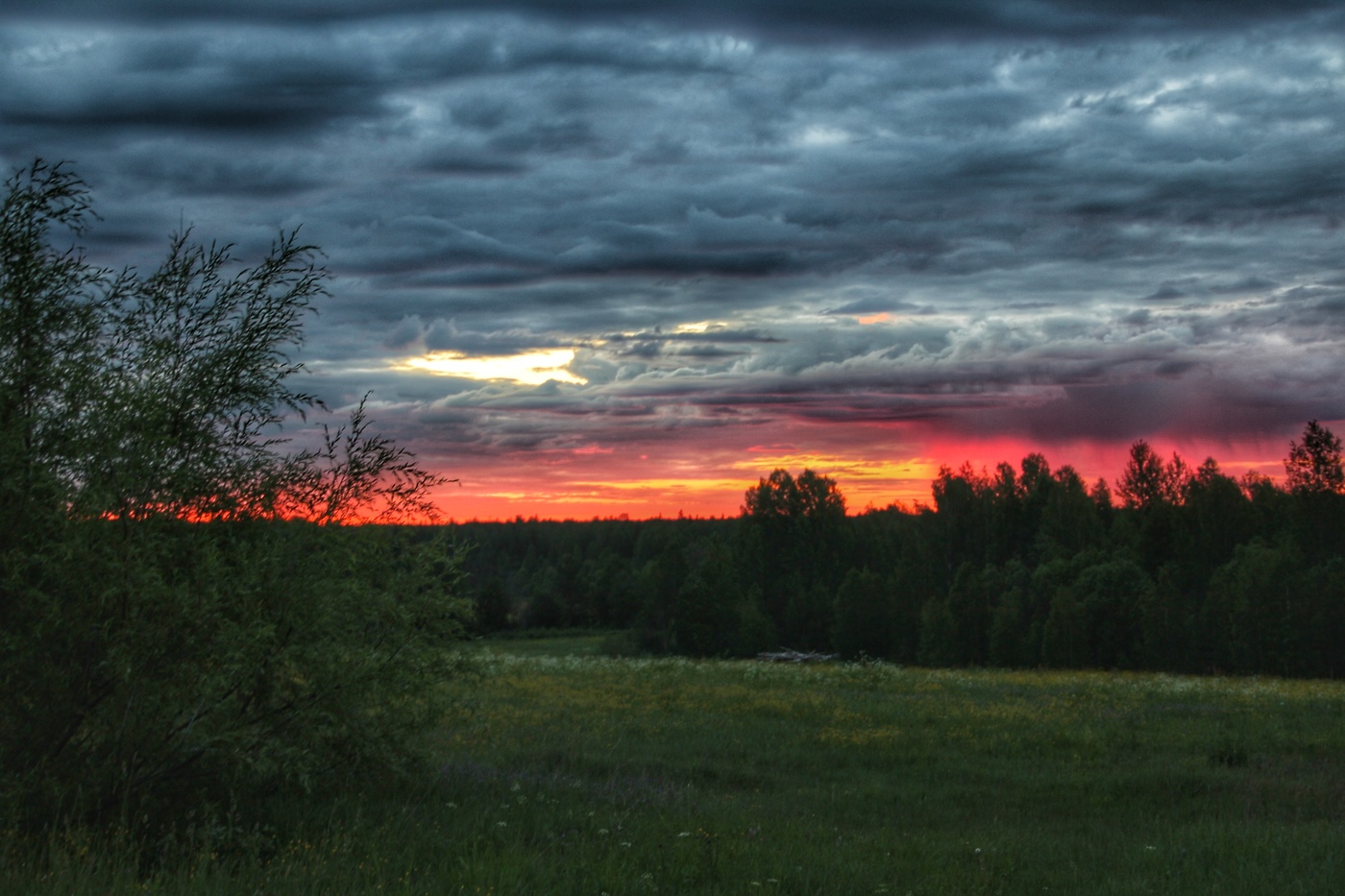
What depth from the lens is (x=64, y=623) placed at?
30.9 feet

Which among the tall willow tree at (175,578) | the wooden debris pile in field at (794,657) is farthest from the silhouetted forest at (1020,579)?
the tall willow tree at (175,578)

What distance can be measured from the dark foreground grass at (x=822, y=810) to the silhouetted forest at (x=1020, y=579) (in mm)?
27173

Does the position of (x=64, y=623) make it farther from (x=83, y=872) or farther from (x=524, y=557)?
(x=524, y=557)

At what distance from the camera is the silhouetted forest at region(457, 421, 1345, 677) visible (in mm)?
62281

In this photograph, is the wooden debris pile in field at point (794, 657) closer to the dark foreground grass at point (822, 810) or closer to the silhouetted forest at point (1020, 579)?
the silhouetted forest at point (1020, 579)

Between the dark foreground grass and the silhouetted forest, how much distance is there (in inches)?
1070

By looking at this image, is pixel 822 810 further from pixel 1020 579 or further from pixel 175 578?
pixel 1020 579

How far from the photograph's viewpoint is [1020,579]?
84062 millimetres

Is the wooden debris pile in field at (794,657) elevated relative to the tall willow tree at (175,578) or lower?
lower

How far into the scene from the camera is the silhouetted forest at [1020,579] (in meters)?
62.3

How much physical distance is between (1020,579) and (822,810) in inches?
2948

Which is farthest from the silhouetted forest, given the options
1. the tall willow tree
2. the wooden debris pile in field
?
the tall willow tree

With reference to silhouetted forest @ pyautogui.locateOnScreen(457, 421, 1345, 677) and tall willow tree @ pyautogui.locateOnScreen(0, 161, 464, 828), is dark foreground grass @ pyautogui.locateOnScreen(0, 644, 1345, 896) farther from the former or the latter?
silhouetted forest @ pyautogui.locateOnScreen(457, 421, 1345, 677)

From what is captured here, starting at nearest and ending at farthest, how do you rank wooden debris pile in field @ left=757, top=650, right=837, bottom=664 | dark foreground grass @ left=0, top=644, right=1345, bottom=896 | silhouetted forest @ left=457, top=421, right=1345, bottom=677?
1. dark foreground grass @ left=0, top=644, right=1345, bottom=896
2. silhouetted forest @ left=457, top=421, right=1345, bottom=677
3. wooden debris pile in field @ left=757, top=650, right=837, bottom=664
